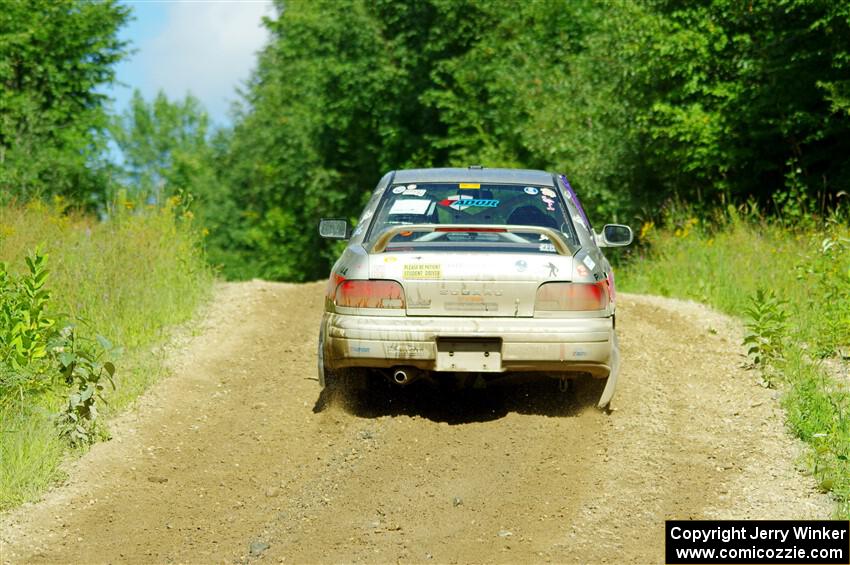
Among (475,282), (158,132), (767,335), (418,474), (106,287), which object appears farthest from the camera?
(158,132)

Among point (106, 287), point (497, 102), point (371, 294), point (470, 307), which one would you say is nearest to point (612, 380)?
point (470, 307)

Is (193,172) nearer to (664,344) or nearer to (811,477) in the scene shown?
(664,344)

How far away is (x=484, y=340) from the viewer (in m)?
7.68

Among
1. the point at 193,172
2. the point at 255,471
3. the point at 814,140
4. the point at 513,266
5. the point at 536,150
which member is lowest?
the point at 193,172

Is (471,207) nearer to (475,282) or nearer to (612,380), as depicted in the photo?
(475,282)

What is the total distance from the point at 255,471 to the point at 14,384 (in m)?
1.96

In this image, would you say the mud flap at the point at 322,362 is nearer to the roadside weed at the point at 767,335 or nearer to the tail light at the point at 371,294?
the tail light at the point at 371,294

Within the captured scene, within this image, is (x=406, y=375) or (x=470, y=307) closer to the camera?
(x=470, y=307)

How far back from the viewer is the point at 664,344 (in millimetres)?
11383

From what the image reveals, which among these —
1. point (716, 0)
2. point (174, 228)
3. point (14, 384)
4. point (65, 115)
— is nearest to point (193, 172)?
point (65, 115)

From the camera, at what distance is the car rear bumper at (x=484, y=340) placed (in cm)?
764

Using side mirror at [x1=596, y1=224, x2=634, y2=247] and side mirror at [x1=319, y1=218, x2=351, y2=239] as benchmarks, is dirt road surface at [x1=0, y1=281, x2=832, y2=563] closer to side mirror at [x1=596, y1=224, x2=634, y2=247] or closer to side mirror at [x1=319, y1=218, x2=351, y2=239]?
side mirror at [x1=596, y1=224, x2=634, y2=247]

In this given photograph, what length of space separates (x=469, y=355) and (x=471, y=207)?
162cm

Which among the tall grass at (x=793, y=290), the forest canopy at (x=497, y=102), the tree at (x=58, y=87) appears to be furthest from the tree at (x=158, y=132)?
the tall grass at (x=793, y=290)
